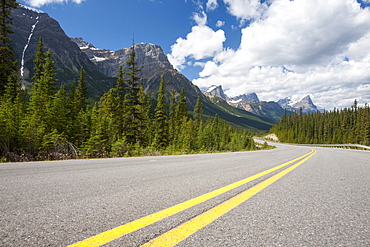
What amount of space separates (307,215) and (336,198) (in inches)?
42.4

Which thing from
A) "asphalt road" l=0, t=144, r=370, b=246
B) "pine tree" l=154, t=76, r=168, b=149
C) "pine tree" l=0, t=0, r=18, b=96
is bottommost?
"asphalt road" l=0, t=144, r=370, b=246

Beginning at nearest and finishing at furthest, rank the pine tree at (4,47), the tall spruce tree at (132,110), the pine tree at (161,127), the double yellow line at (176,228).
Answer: the double yellow line at (176,228) → the pine tree at (4,47) → the tall spruce tree at (132,110) → the pine tree at (161,127)

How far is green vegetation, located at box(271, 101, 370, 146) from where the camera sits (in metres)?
83.6

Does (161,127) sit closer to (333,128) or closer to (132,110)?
(132,110)

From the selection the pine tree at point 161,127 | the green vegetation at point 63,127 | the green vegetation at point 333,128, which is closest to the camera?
the green vegetation at point 63,127

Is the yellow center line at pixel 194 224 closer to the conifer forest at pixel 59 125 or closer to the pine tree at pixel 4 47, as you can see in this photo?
the conifer forest at pixel 59 125

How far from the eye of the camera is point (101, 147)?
16.0 m

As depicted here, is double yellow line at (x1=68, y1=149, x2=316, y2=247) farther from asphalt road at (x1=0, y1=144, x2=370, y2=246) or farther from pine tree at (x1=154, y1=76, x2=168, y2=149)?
pine tree at (x1=154, y1=76, x2=168, y2=149)

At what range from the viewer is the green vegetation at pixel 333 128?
3292 inches

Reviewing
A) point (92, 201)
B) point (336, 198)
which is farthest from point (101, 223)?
point (336, 198)

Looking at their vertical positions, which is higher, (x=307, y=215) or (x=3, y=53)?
(x=3, y=53)

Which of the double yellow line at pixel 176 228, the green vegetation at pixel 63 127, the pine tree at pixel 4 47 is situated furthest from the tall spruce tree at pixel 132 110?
the double yellow line at pixel 176 228

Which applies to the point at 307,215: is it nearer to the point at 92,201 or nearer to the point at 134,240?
the point at 134,240

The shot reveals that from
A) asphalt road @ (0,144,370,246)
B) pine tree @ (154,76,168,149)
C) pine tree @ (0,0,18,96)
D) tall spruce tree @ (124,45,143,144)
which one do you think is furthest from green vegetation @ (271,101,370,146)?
pine tree @ (0,0,18,96)
